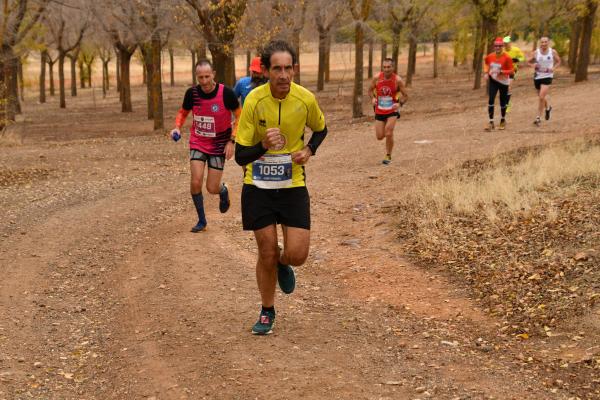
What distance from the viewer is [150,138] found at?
21297 millimetres

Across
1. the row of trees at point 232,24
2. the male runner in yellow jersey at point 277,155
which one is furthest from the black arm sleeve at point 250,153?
the row of trees at point 232,24

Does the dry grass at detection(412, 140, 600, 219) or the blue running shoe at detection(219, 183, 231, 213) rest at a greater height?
the dry grass at detection(412, 140, 600, 219)

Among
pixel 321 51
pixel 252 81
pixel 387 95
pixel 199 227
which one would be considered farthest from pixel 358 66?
pixel 321 51

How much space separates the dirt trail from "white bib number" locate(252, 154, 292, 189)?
124cm

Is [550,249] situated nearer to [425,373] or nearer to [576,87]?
[425,373]

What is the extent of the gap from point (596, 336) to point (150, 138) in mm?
17483

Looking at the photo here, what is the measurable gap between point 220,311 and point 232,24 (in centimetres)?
1543

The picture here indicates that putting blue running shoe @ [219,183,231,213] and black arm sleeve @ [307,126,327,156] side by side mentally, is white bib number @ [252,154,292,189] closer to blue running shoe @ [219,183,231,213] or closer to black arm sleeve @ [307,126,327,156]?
black arm sleeve @ [307,126,327,156]

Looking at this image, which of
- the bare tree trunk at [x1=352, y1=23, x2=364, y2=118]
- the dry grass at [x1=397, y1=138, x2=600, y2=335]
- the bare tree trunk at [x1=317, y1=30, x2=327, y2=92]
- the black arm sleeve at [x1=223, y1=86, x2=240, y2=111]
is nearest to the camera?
the dry grass at [x1=397, y1=138, x2=600, y2=335]

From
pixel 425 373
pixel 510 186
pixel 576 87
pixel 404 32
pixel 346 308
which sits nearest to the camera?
pixel 425 373

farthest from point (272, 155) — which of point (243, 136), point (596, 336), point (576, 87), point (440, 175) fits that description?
point (576, 87)

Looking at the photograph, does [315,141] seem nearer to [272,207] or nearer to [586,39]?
[272,207]

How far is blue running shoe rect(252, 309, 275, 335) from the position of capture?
5.68 meters

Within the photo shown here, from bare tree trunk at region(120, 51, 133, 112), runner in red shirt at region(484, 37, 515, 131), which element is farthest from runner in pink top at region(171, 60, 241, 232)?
bare tree trunk at region(120, 51, 133, 112)
